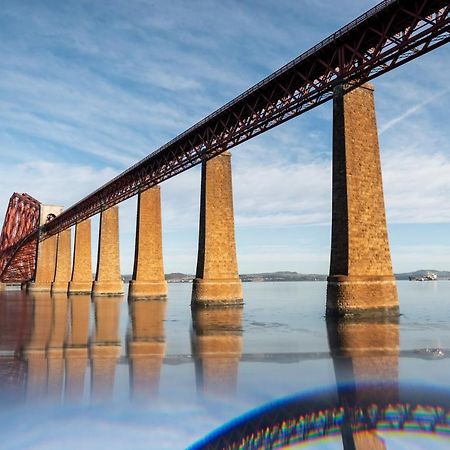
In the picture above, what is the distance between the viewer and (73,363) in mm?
9023

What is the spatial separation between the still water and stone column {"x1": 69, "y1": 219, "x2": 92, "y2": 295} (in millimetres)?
40769

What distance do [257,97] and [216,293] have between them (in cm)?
1126

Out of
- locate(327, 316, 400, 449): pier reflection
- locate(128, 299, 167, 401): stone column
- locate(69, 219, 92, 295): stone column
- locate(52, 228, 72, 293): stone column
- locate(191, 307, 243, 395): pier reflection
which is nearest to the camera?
locate(327, 316, 400, 449): pier reflection

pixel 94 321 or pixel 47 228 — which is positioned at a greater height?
pixel 47 228

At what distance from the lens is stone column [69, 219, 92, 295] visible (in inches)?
2042

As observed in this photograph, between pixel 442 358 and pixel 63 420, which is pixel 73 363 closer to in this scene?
pixel 63 420

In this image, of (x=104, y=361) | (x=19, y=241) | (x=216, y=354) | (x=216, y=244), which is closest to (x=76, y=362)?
(x=104, y=361)

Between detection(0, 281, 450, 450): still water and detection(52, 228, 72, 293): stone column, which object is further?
detection(52, 228, 72, 293): stone column

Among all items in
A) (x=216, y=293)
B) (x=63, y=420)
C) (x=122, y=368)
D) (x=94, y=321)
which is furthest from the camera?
(x=216, y=293)

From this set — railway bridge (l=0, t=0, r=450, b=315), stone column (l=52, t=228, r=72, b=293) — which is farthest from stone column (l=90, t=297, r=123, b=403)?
stone column (l=52, t=228, r=72, b=293)

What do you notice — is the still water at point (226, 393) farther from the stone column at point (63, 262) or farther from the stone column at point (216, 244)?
the stone column at point (63, 262)

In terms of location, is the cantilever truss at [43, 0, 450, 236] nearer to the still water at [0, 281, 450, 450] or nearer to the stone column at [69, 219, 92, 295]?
the still water at [0, 281, 450, 450]

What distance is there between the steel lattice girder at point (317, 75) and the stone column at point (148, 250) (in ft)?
10.3

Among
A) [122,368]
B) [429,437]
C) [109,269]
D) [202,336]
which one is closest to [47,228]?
[109,269]
